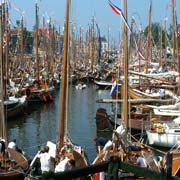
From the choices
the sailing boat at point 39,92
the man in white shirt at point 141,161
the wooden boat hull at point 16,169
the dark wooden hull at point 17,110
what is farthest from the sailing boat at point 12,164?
the sailing boat at point 39,92

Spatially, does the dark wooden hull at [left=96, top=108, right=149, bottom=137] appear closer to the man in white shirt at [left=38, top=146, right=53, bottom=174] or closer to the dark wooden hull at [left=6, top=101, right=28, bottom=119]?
the dark wooden hull at [left=6, top=101, right=28, bottom=119]

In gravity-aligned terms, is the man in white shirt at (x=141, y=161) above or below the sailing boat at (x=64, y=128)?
below

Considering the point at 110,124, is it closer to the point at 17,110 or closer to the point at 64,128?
the point at 17,110

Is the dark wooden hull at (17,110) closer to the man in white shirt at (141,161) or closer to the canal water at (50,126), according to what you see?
the canal water at (50,126)

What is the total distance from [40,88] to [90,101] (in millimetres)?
6646

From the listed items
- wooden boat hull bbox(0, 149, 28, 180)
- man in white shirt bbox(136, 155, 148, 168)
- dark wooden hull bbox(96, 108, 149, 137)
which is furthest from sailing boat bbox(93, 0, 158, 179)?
dark wooden hull bbox(96, 108, 149, 137)

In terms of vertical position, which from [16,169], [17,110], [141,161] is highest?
[141,161]

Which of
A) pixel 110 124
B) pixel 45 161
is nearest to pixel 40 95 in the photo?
pixel 110 124

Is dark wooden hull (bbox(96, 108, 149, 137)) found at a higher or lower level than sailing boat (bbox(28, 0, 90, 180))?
lower

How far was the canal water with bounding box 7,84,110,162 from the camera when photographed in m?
32.2

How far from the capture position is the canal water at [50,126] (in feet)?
106

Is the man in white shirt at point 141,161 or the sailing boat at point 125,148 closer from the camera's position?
the man in white shirt at point 141,161

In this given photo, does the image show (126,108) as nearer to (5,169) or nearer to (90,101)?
(5,169)

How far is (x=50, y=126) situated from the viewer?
135ft
